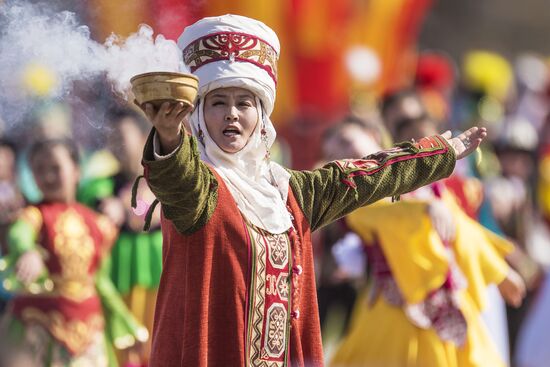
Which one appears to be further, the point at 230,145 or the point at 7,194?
the point at 7,194

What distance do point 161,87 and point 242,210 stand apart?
622mm

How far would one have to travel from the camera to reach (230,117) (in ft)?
12.5

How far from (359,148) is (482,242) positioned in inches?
28.7

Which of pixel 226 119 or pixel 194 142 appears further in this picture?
pixel 226 119

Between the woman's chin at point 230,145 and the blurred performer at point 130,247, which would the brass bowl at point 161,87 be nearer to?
the woman's chin at point 230,145

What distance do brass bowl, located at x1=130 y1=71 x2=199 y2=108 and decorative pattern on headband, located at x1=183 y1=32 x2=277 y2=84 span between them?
0.53m

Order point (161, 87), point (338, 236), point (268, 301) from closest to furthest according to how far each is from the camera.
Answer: point (161, 87)
point (268, 301)
point (338, 236)

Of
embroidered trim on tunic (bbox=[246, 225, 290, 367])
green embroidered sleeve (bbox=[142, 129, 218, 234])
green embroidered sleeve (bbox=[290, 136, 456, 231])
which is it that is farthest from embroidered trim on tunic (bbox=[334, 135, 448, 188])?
green embroidered sleeve (bbox=[142, 129, 218, 234])

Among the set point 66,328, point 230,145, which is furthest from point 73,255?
point 230,145

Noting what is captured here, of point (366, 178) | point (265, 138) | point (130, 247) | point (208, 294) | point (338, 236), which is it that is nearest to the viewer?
point (208, 294)

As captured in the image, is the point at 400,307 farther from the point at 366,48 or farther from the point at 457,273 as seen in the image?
the point at 366,48

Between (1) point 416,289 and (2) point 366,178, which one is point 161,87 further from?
(1) point 416,289

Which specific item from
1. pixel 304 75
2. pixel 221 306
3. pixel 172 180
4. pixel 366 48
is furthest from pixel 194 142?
pixel 366 48

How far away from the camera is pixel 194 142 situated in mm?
3514
